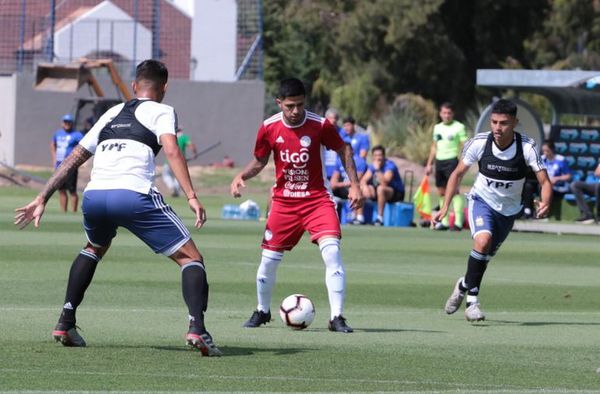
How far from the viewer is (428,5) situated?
2157 inches

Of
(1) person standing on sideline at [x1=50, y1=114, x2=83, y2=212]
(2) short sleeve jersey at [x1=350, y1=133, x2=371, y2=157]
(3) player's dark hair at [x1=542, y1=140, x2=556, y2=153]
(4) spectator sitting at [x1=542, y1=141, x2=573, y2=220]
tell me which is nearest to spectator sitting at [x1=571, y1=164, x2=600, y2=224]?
(4) spectator sitting at [x1=542, y1=141, x2=573, y2=220]

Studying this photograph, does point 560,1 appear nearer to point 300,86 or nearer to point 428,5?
point 428,5

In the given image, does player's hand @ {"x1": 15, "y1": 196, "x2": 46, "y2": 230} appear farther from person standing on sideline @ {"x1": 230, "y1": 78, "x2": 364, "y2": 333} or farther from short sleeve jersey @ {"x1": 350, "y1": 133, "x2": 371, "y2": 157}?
short sleeve jersey @ {"x1": 350, "y1": 133, "x2": 371, "y2": 157}

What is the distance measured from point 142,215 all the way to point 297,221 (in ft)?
8.05

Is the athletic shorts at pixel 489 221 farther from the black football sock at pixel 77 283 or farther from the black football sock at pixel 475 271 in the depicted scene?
the black football sock at pixel 77 283

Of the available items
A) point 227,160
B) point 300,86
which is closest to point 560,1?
point 227,160

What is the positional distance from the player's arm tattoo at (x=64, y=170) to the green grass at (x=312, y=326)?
1.06 m

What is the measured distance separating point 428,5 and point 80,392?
48.0 metres

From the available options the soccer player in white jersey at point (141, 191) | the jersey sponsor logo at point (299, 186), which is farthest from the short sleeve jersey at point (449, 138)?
the soccer player in white jersey at point (141, 191)

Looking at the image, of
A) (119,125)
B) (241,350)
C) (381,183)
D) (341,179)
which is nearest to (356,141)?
(381,183)

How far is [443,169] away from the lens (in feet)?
88.6

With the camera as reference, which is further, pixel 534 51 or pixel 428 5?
pixel 534 51

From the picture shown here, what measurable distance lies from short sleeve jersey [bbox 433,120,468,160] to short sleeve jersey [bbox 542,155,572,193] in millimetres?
2292

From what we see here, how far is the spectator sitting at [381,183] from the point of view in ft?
92.1
